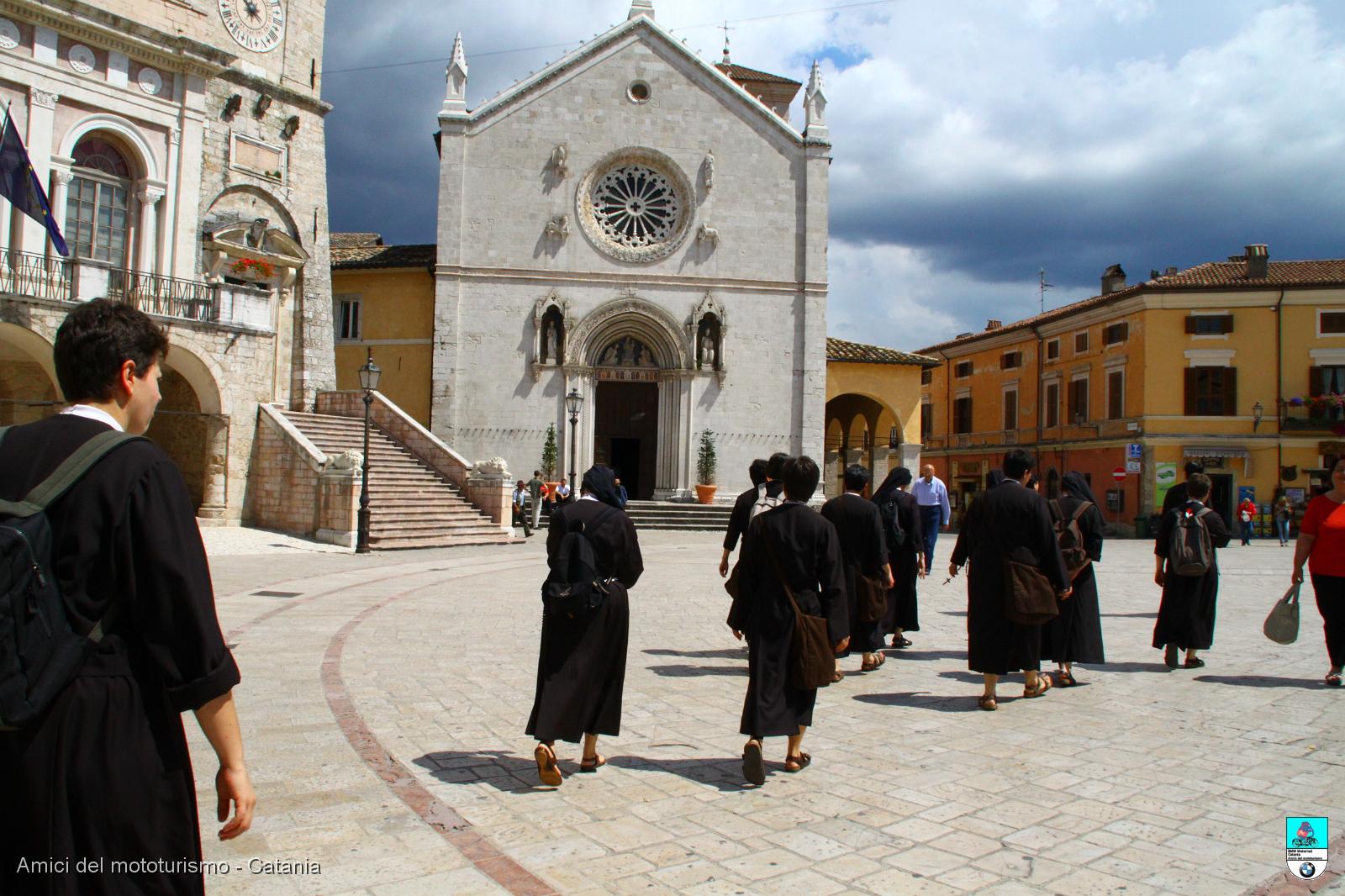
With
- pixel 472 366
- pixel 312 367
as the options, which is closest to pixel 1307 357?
pixel 472 366

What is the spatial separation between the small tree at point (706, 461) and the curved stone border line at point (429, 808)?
23.3 m

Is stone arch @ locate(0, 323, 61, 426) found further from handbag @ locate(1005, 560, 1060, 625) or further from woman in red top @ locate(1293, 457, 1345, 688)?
woman in red top @ locate(1293, 457, 1345, 688)

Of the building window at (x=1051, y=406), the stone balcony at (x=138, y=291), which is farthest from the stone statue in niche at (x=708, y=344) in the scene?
the building window at (x=1051, y=406)

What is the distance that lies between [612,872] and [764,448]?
2726 cm

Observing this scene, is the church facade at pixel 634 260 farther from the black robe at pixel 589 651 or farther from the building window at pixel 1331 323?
the black robe at pixel 589 651

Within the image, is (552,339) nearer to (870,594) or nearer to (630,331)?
Result: (630,331)

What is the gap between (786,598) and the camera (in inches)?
213

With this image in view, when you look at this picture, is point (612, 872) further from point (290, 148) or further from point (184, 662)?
point (290, 148)

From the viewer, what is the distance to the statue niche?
3080 centimetres

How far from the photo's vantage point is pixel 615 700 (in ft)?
17.3

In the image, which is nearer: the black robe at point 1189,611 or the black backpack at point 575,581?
the black backpack at point 575,581

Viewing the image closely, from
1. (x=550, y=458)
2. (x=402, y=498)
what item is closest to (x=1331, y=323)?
(x=550, y=458)

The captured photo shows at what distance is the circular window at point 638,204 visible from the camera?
101 feet

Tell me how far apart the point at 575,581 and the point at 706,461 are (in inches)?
997
